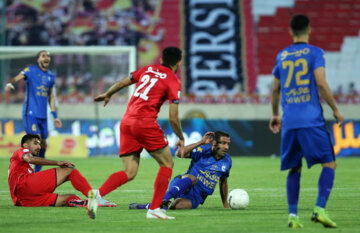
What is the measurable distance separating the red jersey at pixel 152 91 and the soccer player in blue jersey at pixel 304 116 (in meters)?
1.09

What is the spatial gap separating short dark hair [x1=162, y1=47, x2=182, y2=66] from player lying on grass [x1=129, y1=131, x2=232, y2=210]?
126 cm

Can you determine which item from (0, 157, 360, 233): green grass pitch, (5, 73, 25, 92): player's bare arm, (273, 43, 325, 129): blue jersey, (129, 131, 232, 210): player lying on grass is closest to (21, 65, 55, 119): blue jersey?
(5, 73, 25, 92): player's bare arm

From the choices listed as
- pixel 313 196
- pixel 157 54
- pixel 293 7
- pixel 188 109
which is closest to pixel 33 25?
pixel 157 54

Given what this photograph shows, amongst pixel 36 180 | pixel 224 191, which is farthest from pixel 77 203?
pixel 224 191

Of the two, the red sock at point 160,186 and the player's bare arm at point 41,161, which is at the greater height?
the player's bare arm at point 41,161

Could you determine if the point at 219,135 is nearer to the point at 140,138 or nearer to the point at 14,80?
the point at 140,138

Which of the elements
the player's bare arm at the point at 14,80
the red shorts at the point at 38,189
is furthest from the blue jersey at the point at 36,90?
the red shorts at the point at 38,189

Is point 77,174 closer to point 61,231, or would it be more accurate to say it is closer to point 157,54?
point 61,231

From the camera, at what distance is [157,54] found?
88.8ft

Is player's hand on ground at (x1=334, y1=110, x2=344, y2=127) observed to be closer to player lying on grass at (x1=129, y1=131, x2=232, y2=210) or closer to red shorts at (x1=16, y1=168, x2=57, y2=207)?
player lying on grass at (x1=129, y1=131, x2=232, y2=210)

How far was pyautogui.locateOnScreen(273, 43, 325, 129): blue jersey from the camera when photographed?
18.8 feet

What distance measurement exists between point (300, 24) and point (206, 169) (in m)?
2.50

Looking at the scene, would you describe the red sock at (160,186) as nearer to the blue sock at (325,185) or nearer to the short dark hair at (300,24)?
the blue sock at (325,185)

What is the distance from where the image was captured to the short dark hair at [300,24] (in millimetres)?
5832
